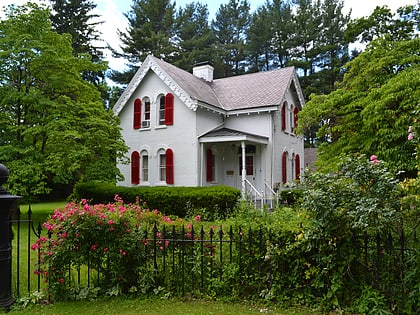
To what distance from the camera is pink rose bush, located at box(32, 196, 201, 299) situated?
15.8ft

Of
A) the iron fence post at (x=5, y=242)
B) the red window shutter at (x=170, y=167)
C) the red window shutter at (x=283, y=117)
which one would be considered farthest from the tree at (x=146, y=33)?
the iron fence post at (x=5, y=242)

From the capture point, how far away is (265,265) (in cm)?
477

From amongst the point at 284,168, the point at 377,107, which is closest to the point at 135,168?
the point at 284,168

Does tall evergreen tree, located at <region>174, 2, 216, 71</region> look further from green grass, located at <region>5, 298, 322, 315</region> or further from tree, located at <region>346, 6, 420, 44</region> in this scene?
green grass, located at <region>5, 298, 322, 315</region>

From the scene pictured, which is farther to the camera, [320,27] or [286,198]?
[320,27]

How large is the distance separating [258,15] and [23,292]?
39148 mm

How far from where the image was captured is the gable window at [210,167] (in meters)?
17.4

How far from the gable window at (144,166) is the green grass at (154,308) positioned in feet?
46.0

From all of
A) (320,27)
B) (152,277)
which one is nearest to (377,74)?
(152,277)

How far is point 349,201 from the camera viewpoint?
4273 millimetres

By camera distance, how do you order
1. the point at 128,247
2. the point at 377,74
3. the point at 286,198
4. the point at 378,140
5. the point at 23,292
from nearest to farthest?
the point at 128,247
the point at 23,292
the point at 378,140
the point at 377,74
the point at 286,198

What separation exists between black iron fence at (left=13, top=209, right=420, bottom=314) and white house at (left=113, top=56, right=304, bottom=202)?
35.7 feet

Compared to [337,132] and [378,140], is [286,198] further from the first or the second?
[378,140]

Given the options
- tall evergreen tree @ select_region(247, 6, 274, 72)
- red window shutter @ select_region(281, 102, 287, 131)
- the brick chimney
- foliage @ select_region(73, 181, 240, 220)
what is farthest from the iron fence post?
tall evergreen tree @ select_region(247, 6, 274, 72)
